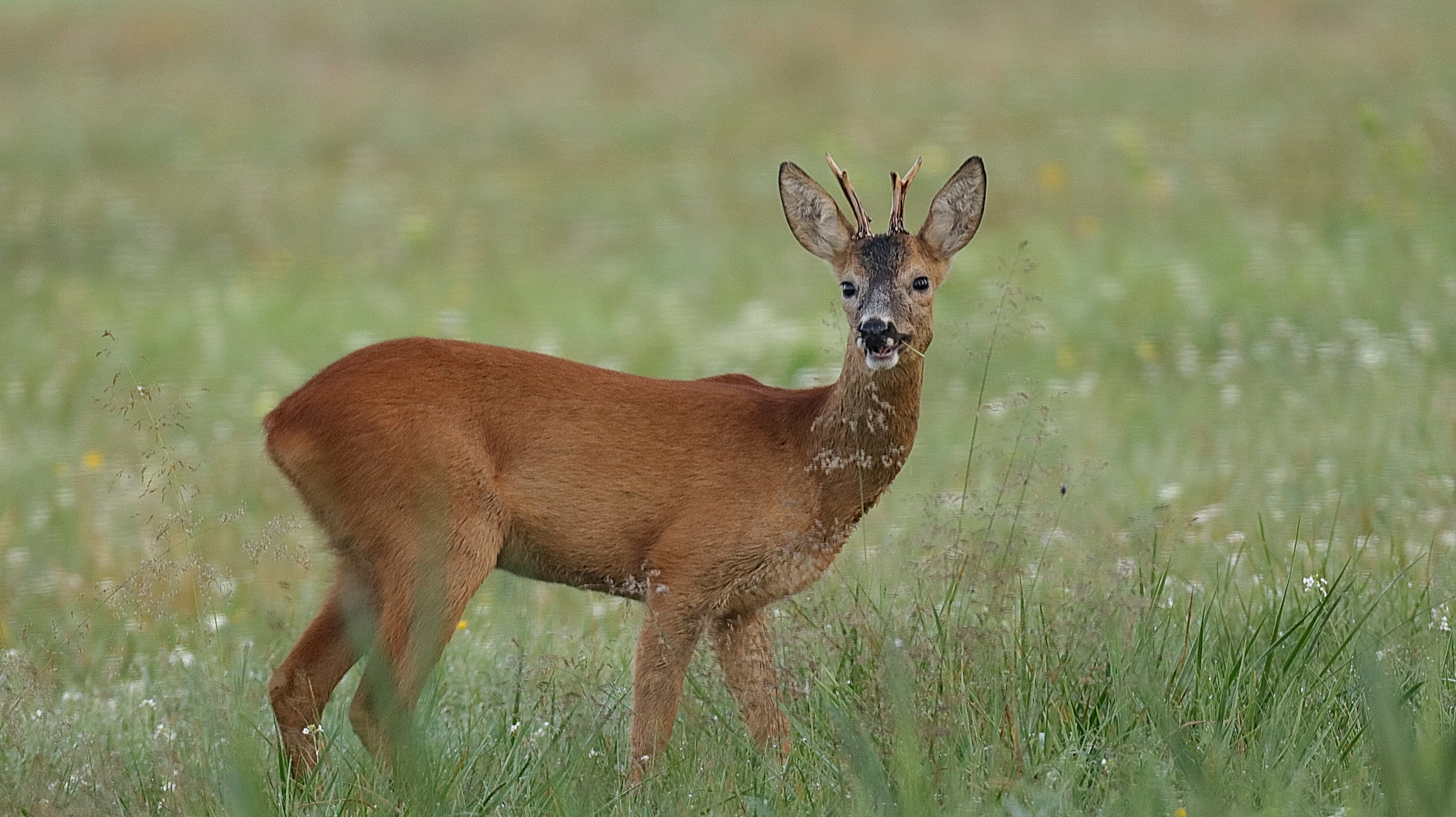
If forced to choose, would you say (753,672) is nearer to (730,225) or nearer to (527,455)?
(527,455)

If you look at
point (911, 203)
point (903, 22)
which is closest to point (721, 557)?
point (911, 203)

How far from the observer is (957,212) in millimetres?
5074

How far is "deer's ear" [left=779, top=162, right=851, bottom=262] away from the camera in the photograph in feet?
16.6

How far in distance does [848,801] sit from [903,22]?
17252 millimetres

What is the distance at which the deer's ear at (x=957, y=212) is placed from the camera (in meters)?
5.05

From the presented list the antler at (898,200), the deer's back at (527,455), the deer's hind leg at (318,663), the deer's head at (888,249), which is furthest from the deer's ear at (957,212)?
the deer's hind leg at (318,663)

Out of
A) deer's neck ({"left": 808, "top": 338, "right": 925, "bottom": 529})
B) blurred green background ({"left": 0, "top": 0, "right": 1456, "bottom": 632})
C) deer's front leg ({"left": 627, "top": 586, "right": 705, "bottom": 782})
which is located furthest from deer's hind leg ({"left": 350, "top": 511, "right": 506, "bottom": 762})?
deer's neck ({"left": 808, "top": 338, "right": 925, "bottom": 529})

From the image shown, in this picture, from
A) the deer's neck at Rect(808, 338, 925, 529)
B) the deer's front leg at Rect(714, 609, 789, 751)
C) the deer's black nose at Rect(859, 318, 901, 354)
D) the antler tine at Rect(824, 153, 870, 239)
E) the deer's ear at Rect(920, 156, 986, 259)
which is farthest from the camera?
the deer's ear at Rect(920, 156, 986, 259)

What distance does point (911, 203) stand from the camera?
48.8ft

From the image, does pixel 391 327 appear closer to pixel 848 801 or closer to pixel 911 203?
pixel 911 203

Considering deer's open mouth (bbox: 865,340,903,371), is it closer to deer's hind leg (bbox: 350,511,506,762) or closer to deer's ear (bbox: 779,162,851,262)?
deer's ear (bbox: 779,162,851,262)

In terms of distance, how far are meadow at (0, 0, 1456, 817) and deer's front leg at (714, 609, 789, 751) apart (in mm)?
96

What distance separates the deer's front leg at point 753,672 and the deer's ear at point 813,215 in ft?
3.09

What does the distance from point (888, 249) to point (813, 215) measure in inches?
11.7
